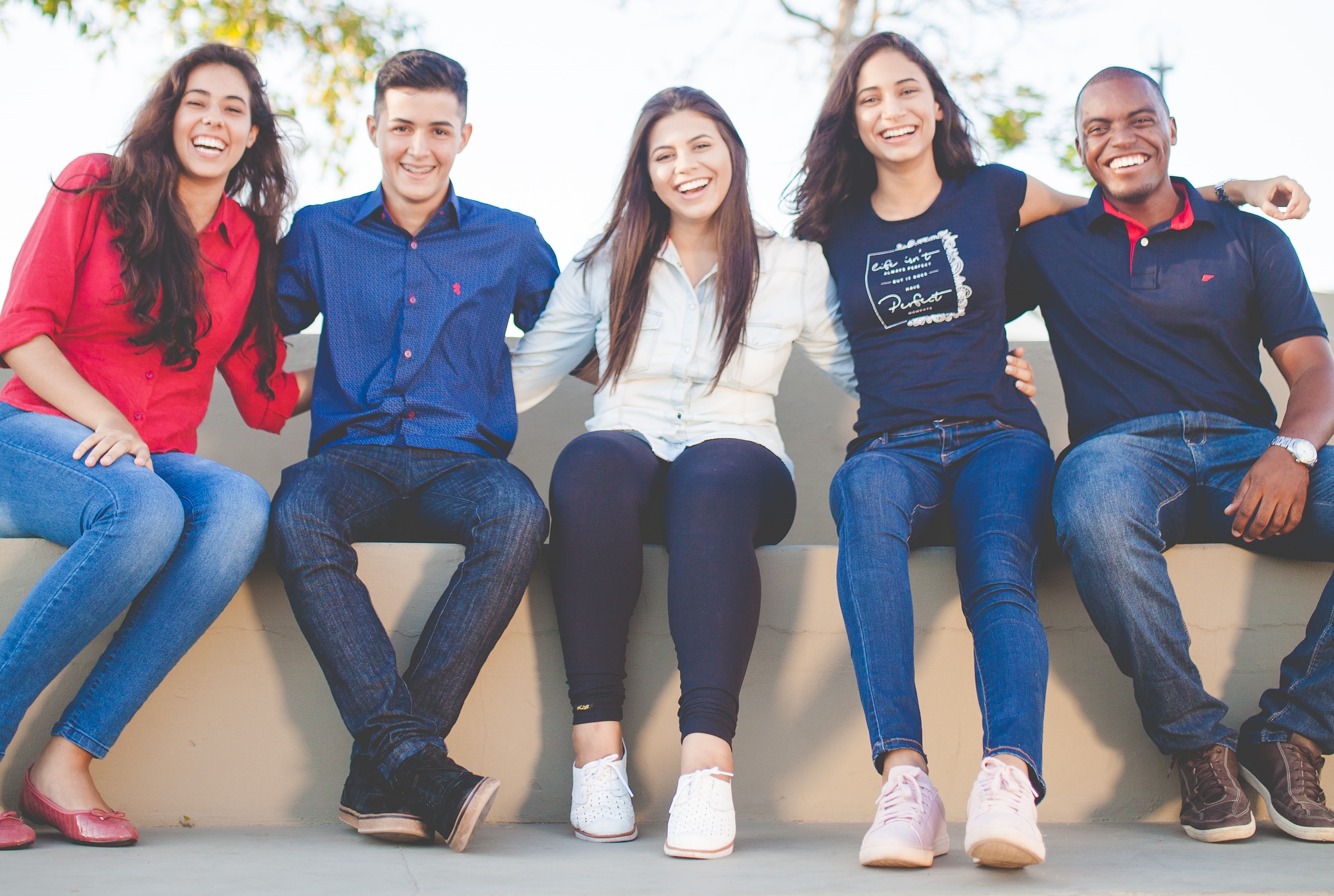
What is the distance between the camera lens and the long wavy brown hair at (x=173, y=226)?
7.16 feet

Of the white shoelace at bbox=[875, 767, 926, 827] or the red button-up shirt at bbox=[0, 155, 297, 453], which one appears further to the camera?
the red button-up shirt at bbox=[0, 155, 297, 453]

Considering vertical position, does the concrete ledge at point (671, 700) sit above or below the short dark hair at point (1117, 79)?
below

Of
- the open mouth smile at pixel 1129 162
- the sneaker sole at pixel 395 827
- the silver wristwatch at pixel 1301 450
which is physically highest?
the open mouth smile at pixel 1129 162

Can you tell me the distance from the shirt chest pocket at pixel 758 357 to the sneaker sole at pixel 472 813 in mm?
1014

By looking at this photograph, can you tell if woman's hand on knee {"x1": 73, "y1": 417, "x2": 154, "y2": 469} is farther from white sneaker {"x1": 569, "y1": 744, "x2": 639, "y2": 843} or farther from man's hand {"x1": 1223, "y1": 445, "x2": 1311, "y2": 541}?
man's hand {"x1": 1223, "y1": 445, "x2": 1311, "y2": 541}

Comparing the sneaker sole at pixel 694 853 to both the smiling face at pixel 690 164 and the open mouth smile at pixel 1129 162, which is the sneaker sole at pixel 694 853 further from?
the open mouth smile at pixel 1129 162

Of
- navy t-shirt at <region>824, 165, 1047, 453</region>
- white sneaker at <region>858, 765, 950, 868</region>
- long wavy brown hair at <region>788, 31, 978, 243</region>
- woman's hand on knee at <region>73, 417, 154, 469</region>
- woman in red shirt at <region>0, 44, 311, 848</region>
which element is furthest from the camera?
long wavy brown hair at <region>788, 31, 978, 243</region>

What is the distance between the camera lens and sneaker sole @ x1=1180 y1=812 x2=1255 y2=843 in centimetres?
186

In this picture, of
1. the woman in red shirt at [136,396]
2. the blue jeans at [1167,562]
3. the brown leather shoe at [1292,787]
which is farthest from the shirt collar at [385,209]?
the brown leather shoe at [1292,787]

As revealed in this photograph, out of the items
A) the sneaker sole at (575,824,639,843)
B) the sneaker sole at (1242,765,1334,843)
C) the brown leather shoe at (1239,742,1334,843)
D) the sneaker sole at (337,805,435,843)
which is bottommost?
the sneaker sole at (575,824,639,843)

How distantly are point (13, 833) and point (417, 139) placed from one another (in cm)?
154

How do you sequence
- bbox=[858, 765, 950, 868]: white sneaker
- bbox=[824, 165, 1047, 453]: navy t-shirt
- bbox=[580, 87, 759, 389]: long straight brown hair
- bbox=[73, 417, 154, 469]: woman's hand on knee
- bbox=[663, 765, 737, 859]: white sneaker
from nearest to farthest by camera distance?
bbox=[858, 765, 950, 868]: white sneaker, bbox=[663, 765, 737, 859]: white sneaker, bbox=[73, 417, 154, 469]: woman's hand on knee, bbox=[824, 165, 1047, 453]: navy t-shirt, bbox=[580, 87, 759, 389]: long straight brown hair

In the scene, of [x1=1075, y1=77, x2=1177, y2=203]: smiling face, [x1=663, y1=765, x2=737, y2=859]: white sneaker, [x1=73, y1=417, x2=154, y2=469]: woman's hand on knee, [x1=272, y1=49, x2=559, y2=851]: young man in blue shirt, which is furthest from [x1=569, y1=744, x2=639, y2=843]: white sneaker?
[x1=1075, y1=77, x2=1177, y2=203]: smiling face

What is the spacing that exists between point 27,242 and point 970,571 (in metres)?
1.90
